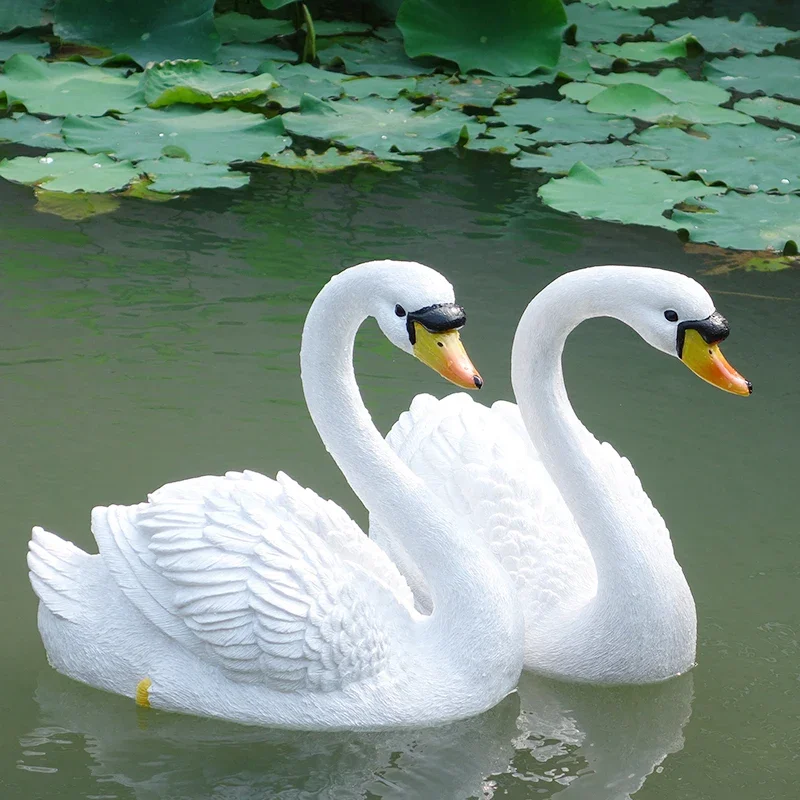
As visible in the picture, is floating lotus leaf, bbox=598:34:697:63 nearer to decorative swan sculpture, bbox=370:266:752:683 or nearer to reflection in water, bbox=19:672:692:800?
decorative swan sculpture, bbox=370:266:752:683

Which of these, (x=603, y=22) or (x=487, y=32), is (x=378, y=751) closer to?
(x=487, y=32)

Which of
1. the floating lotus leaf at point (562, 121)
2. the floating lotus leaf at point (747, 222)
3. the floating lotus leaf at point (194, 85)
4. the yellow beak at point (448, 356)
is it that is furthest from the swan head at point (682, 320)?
the floating lotus leaf at point (194, 85)

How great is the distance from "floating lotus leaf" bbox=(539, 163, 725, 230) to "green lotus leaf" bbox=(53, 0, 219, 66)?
2877mm

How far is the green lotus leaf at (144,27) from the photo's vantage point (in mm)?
8938

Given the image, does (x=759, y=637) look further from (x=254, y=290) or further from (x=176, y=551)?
(x=254, y=290)

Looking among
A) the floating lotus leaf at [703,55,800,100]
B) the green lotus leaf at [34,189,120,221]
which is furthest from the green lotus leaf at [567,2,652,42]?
the green lotus leaf at [34,189,120,221]

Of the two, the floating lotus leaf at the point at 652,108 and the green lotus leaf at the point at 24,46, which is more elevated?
the floating lotus leaf at the point at 652,108

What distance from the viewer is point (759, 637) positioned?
4414mm

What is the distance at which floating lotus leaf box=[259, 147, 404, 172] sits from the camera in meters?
7.69

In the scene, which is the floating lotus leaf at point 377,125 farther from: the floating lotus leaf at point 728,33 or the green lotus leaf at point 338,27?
the floating lotus leaf at point 728,33

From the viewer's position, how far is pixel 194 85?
8.20 m

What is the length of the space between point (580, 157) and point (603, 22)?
9.56 feet

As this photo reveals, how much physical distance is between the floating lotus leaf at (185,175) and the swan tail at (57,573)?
3.19 meters

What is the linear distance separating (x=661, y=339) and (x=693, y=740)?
3.73 feet
